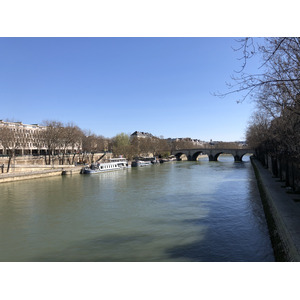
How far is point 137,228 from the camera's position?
35.7 feet

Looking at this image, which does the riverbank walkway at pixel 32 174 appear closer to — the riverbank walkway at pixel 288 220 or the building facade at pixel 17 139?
the building facade at pixel 17 139

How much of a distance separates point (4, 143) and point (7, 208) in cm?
2166

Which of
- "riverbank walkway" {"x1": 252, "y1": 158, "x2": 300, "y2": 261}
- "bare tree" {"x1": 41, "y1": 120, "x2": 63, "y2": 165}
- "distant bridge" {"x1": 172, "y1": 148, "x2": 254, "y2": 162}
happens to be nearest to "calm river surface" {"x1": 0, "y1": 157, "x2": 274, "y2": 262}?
"riverbank walkway" {"x1": 252, "y1": 158, "x2": 300, "y2": 261}

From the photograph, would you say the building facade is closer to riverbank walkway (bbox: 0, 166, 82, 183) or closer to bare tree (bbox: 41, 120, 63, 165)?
bare tree (bbox: 41, 120, 63, 165)

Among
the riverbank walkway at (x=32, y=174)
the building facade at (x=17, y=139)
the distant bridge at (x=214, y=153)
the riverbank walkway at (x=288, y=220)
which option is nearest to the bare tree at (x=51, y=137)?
the building facade at (x=17, y=139)

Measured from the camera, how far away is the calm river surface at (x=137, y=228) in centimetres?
818

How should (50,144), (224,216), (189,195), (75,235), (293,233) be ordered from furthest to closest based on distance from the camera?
(50,144), (189,195), (224,216), (75,235), (293,233)

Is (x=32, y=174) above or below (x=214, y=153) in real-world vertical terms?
below

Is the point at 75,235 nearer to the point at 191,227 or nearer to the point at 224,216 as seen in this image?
the point at 191,227

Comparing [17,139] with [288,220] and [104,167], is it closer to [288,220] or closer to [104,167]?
[104,167]

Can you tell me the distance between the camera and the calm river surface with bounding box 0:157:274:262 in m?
8.18

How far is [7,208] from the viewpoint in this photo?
15.5 metres

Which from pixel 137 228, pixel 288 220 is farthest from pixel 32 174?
pixel 288 220

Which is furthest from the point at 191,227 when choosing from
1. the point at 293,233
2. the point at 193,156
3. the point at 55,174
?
the point at 193,156
